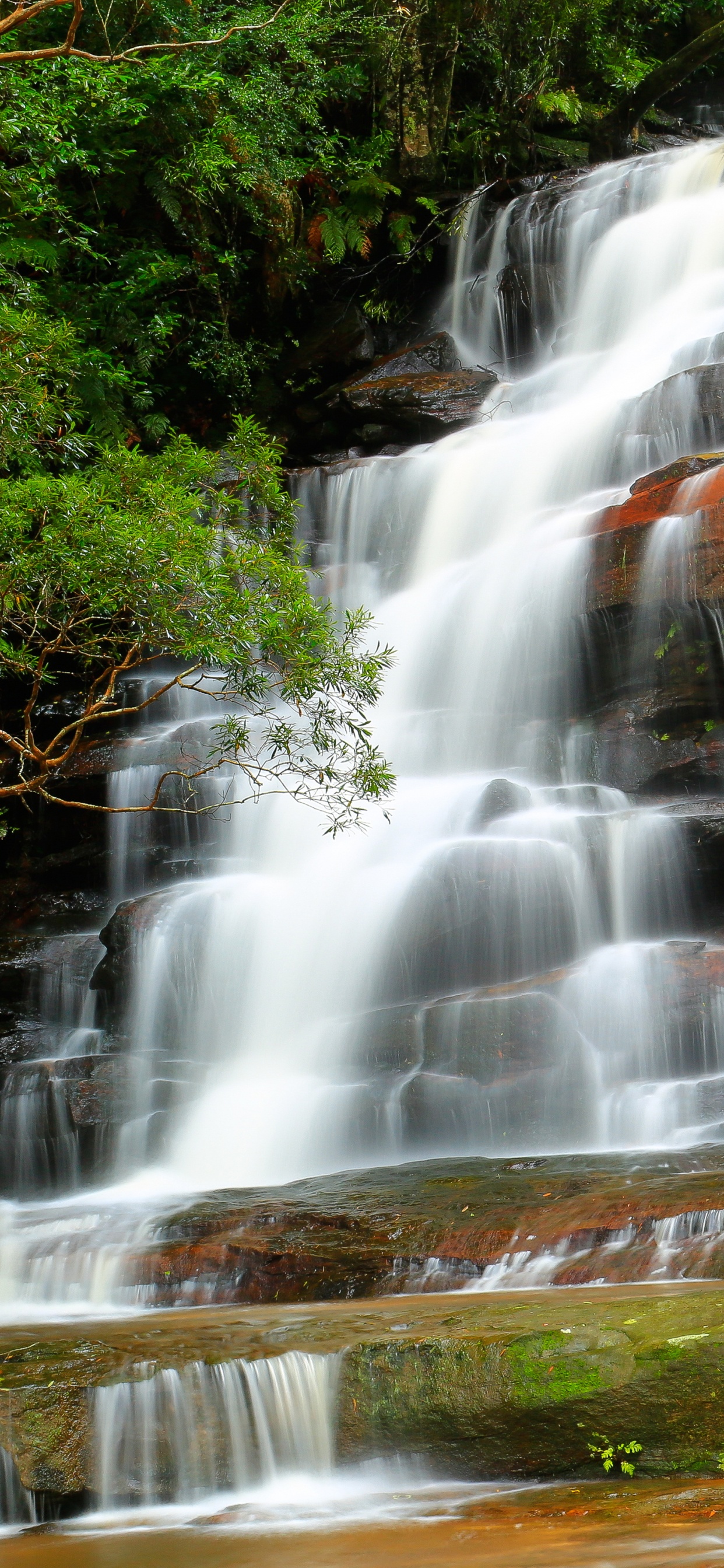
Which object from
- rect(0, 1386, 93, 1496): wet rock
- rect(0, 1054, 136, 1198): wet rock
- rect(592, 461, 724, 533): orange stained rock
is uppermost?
rect(592, 461, 724, 533): orange stained rock

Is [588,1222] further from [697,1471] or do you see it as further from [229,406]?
[229,406]

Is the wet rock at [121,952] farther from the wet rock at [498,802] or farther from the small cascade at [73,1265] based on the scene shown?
the wet rock at [498,802]

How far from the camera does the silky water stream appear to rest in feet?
15.6

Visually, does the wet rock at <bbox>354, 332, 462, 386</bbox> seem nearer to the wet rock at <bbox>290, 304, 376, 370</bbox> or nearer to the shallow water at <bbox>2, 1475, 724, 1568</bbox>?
the wet rock at <bbox>290, 304, 376, 370</bbox>

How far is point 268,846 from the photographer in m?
12.1

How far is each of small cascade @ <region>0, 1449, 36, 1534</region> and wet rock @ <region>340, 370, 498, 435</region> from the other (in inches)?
597

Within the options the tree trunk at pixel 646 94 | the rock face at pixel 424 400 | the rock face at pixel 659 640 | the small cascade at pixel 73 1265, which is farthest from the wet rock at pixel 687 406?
the small cascade at pixel 73 1265

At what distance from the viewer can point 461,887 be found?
973 centimetres

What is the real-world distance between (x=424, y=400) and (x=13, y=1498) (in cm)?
1567

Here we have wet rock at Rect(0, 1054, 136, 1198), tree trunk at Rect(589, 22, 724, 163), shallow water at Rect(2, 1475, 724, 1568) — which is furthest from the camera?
tree trunk at Rect(589, 22, 724, 163)

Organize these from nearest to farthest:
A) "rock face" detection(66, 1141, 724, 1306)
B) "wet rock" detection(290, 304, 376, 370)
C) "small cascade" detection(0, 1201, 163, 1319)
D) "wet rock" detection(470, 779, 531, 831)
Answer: "rock face" detection(66, 1141, 724, 1306), "small cascade" detection(0, 1201, 163, 1319), "wet rock" detection(470, 779, 531, 831), "wet rock" detection(290, 304, 376, 370)

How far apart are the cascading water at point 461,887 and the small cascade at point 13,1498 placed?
7.44 ft

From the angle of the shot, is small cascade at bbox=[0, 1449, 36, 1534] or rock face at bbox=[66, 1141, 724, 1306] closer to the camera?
small cascade at bbox=[0, 1449, 36, 1534]

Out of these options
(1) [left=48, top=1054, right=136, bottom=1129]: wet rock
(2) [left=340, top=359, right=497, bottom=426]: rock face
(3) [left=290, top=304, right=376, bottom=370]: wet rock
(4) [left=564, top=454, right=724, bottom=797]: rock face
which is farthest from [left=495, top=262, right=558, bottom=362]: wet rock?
(1) [left=48, top=1054, right=136, bottom=1129]: wet rock
